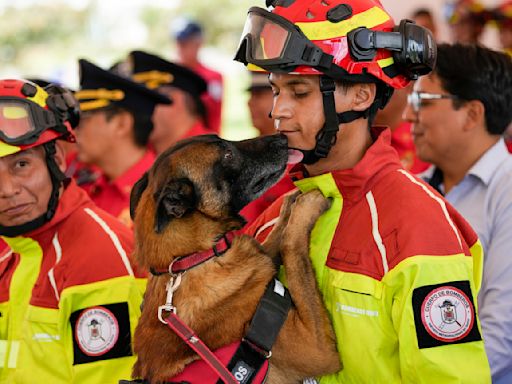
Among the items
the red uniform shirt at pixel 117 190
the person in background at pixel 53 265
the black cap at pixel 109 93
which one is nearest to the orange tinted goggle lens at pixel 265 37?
the person in background at pixel 53 265

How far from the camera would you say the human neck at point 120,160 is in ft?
18.7

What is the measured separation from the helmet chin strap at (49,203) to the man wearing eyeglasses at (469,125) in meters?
1.97

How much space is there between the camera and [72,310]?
3.08 m

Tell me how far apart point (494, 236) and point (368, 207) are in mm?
1186

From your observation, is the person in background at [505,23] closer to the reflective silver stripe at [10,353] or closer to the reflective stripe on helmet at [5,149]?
the reflective stripe on helmet at [5,149]

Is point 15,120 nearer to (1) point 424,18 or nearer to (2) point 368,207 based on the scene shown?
(2) point 368,207

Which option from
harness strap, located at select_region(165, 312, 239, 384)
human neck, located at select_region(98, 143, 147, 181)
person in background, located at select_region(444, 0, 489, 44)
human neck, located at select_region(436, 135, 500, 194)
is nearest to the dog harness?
harness strap, located at select_region(165, 312, 239, 384)

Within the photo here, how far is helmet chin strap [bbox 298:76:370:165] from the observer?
258 centimetres

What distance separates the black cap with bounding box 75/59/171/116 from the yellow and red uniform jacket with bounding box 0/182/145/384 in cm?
244

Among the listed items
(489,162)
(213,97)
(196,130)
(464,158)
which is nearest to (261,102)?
(196,130)

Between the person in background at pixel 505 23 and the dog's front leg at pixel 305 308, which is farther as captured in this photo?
the person in background at pixel 505 23

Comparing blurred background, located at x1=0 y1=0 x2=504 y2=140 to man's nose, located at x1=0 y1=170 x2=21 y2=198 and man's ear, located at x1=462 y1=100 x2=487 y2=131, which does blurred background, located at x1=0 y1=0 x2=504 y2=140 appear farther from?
man's nose, located at x1=0 y1=170 x2=21 y2=198

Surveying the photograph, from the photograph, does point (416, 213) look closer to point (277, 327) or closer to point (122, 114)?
point (277, 327)

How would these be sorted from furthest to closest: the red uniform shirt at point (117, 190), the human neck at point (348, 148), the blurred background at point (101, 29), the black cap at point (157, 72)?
the blurred background at point (101, 29), the black cap at point (157, 72), the red uniform shirt at point (117, 190), the human neck at point (348, 148)
